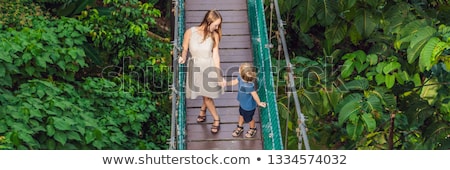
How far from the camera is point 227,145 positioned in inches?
208

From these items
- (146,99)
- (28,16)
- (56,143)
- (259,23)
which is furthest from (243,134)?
(28,16)

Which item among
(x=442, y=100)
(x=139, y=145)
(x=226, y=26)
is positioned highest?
(x=226, y=26)

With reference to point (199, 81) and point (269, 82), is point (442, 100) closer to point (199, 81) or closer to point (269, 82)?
point (269, 82)

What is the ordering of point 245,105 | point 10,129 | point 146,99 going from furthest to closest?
1. point 146,99
2. point 10,129
3. point 245,105

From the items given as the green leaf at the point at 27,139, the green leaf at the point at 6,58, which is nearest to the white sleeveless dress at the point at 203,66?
the green leaf at the point at 27,139

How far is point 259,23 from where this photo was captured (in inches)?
240

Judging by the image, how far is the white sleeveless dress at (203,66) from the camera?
17.4 ft

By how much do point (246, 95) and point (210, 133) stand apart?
1.55 feet

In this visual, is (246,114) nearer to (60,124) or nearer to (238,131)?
(238,131)

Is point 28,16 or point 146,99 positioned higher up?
point 28,16

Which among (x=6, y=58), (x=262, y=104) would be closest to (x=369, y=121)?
(x=262, y=104)

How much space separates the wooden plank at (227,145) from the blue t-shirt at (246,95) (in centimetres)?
29

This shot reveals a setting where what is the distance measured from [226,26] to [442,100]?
6.60 ft

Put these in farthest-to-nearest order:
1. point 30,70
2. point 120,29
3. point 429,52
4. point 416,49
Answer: point 120,29
point 30,70
point 416,49
point 429,52
